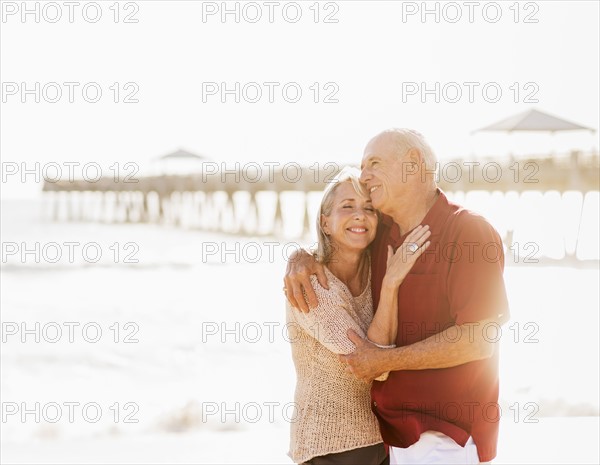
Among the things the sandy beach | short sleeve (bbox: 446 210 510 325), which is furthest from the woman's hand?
the sandy beach

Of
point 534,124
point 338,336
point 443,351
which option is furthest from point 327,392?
point 534,124

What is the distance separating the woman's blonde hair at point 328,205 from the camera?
300cm

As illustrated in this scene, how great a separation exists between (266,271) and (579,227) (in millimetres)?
8621

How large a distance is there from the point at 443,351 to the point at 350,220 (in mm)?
563

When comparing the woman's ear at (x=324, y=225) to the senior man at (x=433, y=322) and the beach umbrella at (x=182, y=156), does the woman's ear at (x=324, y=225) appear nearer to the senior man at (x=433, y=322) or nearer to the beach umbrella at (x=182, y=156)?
the senior man at (x=433, y=322)

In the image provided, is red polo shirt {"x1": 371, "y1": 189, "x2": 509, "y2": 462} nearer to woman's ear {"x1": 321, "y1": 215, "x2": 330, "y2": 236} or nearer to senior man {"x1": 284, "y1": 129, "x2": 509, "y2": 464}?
senior man {"x1": 284, "y1": 129, "x2": 509, "y2": 464}

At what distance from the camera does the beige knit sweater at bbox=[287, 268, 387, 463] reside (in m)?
2.91

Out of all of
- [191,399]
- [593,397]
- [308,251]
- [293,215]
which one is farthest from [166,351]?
[293,215]

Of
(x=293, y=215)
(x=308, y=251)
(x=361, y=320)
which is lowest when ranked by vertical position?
(x=293, y=215)

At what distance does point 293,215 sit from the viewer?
63.1 m

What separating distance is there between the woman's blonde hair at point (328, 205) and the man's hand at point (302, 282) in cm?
4

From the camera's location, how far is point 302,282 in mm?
2908

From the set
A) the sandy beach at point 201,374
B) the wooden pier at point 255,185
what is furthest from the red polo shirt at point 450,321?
the wooden pier at point 255,185

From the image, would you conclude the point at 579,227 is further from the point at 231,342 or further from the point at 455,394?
the point at 455,394
